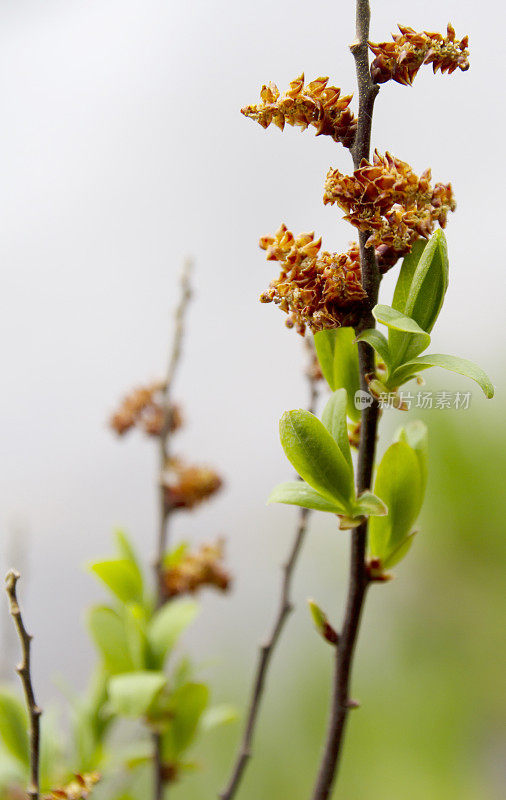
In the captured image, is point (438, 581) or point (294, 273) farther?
point (438, 581)

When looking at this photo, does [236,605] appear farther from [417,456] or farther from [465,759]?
[417,456]

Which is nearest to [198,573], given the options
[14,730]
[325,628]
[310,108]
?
[14,730]

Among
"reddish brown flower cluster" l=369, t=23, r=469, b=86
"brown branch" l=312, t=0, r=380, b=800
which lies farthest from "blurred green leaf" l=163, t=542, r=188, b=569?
→ "reddish brown flower cluster" l=369, t=23, r=469, b=86

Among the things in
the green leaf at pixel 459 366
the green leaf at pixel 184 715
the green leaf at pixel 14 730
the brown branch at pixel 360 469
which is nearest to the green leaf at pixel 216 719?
the green leaf at pixel 184 715

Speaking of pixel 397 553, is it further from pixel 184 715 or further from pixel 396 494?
pixel 184 715

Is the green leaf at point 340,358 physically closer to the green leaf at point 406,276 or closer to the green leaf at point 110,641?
the green leaf at point 406,276

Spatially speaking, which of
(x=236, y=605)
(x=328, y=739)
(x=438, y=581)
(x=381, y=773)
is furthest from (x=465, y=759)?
(x=328, y=739)
